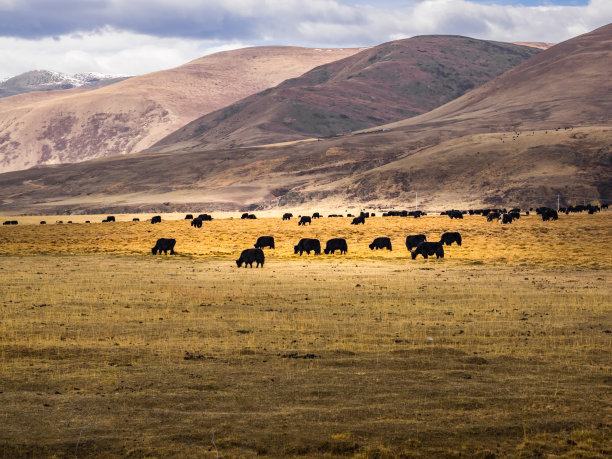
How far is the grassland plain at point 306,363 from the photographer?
10.6 metres

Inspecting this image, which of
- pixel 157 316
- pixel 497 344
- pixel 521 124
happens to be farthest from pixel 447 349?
pixel 521 124

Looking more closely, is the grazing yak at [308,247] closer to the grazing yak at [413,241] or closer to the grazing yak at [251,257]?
the grazing yak at [413,241]

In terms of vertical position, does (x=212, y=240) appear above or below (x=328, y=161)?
below

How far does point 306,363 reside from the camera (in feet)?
50.2

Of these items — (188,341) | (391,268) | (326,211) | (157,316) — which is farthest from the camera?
(326,211)

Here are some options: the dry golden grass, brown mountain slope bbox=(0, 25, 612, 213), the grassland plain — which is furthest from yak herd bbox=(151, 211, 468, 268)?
brown mountain slope bbox=(0, 25, 612, 213)

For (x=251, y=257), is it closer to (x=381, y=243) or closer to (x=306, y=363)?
(x=381, y=243)

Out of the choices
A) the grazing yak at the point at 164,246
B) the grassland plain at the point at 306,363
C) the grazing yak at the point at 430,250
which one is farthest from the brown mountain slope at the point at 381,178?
the grassland plain at the point at 306,363

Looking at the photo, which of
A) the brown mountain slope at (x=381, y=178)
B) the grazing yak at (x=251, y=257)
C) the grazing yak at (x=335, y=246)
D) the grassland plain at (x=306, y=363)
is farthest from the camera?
the brown mountain slope at (x=381, y=178)

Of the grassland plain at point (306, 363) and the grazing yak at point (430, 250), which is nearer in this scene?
the grassland plain at point (306, 363)

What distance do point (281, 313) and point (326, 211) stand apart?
112 metres

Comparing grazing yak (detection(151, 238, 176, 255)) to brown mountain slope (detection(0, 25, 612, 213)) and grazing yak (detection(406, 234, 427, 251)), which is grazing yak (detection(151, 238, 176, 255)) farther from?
brown mountain slope (detection(0, 25, 612, 213))

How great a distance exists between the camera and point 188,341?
58.7ft

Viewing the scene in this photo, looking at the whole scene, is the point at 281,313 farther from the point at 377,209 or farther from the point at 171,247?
the point at 377,209
